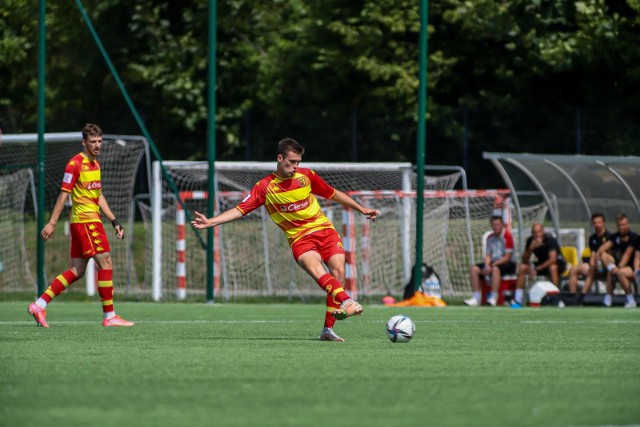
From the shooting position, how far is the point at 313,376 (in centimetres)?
775

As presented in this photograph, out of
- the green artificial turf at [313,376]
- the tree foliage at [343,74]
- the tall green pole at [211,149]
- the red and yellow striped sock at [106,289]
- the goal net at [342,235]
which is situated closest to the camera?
the green artificial turf at [313,376]

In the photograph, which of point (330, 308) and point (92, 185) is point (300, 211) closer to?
point (330, 308)

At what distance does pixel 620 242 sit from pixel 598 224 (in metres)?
0.45

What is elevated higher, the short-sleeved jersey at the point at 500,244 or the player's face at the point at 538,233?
the player's face at the point at 538,233

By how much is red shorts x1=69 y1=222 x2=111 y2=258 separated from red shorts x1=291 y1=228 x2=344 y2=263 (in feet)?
8.77

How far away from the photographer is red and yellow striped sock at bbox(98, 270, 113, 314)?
44.4 feet

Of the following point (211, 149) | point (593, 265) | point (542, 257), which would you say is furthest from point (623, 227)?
point (211, 149)

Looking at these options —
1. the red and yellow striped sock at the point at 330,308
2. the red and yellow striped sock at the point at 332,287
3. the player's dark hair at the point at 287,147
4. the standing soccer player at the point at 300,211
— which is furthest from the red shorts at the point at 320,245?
the player's dark hair at the point at 287,147

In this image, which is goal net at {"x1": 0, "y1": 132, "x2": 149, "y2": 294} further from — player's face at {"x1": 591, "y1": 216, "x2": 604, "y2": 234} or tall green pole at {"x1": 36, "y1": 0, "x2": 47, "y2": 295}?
player's face at {"x1": 591, "y1": 216, "x2": 604, "y2": 234}

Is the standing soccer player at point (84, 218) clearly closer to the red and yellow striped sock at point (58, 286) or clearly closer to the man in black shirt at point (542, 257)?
the red and yellow striped sock at point (58, 286)

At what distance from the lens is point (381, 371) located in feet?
26.5

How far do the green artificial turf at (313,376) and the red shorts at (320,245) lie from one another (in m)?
0.80

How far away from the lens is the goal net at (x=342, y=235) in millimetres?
23375

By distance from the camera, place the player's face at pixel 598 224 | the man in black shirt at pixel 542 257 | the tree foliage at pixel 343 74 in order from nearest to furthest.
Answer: the player's face at pixel 598 224, the man in black shirt at pixel 542 257, the tree foliage at pixel 343 74
